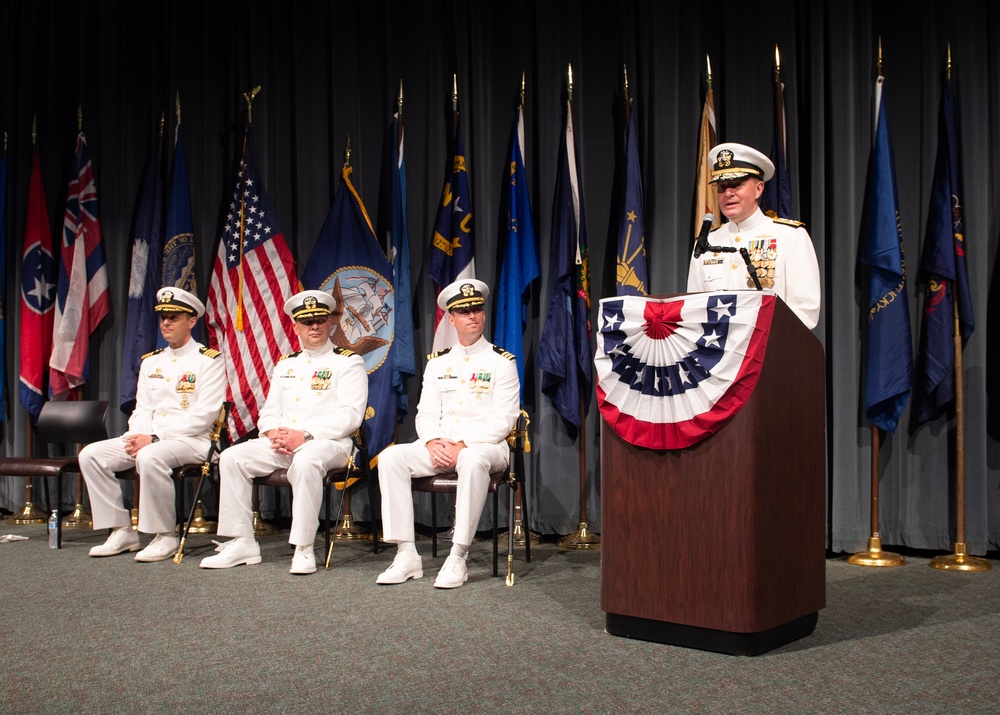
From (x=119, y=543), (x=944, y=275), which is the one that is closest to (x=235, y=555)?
(x=119, y=543)

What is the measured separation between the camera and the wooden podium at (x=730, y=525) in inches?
111

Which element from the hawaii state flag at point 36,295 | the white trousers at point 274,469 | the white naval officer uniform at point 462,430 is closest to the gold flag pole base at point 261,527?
the white trousers at point 274,469

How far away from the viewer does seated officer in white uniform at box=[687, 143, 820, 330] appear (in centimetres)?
323

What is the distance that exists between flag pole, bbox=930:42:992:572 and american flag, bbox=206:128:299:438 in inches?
145

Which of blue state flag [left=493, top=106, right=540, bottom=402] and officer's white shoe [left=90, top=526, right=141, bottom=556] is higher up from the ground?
blue state flag [left=493, top=106, right=540, bottom=402]

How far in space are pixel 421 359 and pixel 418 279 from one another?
1.64 ft

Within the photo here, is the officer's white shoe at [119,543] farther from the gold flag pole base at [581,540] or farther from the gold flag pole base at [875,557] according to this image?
the gold flag pole base at [875,557]

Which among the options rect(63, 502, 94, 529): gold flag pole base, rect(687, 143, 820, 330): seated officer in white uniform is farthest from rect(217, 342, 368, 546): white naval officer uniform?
rect(687, 143, 820, 330): seated officer in white uniform

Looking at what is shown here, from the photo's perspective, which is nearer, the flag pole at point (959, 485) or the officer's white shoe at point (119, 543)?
the flag pole at point (959, 485)

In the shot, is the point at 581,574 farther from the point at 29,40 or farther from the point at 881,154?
the point at 29,40

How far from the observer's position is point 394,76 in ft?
20.0

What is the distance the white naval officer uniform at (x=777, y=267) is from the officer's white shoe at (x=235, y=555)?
2611 mm

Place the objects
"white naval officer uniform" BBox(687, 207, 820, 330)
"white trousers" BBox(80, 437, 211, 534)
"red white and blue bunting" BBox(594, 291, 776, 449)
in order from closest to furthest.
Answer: "red white and blue bunting" BBox(594, 291, 776, 449) → "white naval officer uniform" BBox(687, 207, 820, 330) → "white trousers" BBox(80, 437, 211, 534)

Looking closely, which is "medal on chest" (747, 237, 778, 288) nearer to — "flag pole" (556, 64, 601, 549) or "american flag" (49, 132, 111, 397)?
"flag pole" (556, 64, 601, 549)
